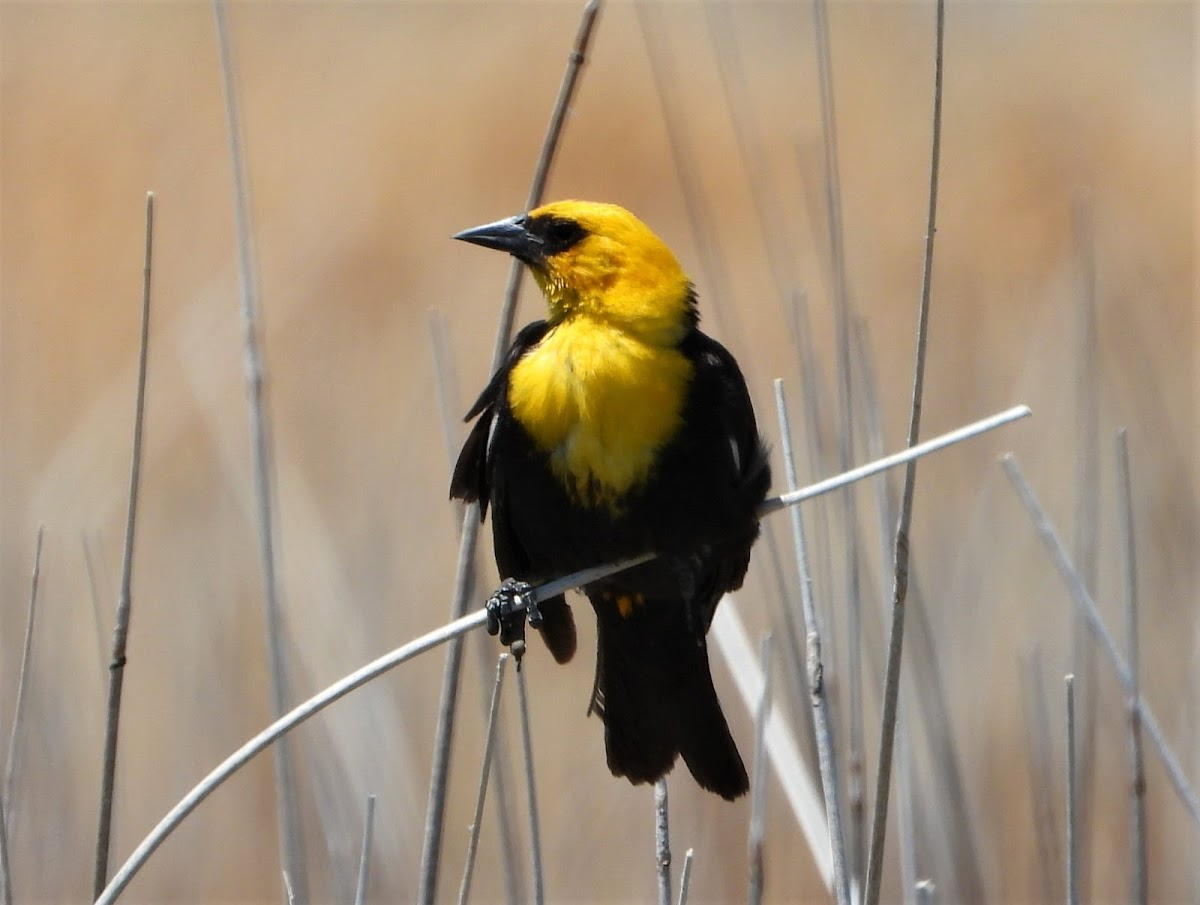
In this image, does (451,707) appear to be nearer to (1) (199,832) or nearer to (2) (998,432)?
(1) (199,832)

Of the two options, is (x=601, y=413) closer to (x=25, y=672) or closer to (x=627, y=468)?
(x=627, y=468)

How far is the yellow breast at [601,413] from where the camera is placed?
8.32ft

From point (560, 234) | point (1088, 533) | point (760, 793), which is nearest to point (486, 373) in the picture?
point (560, 234)

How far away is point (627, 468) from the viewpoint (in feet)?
8.30

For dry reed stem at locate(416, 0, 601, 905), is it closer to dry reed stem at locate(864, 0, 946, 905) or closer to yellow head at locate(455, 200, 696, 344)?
yellow head at locate(455, 200, 696, 344)

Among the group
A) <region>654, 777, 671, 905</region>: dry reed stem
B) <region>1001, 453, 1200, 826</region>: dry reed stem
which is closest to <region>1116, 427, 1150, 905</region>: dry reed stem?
<region>1001, 453, 1200, 826</region>: dry reed stem

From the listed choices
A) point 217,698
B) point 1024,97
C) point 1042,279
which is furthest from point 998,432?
point 1024,97

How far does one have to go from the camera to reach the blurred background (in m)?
3.27

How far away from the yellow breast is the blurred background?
268mm

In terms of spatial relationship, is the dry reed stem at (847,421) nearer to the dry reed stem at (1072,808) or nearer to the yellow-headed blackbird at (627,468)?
the yellow-headed blackbird at (627,468)

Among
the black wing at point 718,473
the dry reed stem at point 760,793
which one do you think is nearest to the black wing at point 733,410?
the black wing at point 718,473

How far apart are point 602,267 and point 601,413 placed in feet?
1.03

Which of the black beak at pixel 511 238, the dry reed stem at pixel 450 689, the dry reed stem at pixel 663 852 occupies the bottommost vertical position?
the dry reed stem at pixel 663 852

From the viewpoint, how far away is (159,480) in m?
5.39
